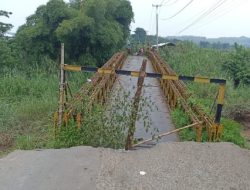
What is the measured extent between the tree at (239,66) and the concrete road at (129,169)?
16681 millimetres

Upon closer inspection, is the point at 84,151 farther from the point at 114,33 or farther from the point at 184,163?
the point at 114,33

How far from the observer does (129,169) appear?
5383 millimetres

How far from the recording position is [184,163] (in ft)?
18.6

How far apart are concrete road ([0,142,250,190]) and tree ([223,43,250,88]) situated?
16.7m

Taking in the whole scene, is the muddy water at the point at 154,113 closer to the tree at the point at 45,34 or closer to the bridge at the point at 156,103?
the bridge at the point at 156,103

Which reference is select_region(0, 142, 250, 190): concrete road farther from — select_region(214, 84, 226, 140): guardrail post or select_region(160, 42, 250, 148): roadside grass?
select_region(160, 42, 250, 148): roadside grass

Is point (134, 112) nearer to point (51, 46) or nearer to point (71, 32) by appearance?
point (71, 32)

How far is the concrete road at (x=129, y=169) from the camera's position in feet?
16.1

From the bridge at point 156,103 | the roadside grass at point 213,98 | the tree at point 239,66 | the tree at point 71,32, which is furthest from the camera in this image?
the tree at point 239,66

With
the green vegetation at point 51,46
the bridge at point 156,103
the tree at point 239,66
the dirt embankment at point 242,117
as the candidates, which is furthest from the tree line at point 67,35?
the dirt embankment at point 242,117

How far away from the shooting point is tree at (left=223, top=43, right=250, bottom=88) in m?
22.3

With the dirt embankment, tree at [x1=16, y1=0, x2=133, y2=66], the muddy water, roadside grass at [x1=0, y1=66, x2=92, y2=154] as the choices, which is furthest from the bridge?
tree at [x1=16, y1=0, x2=133, y2=66]

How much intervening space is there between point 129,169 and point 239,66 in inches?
762

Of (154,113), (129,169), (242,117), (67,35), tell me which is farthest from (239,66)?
(129,169)
